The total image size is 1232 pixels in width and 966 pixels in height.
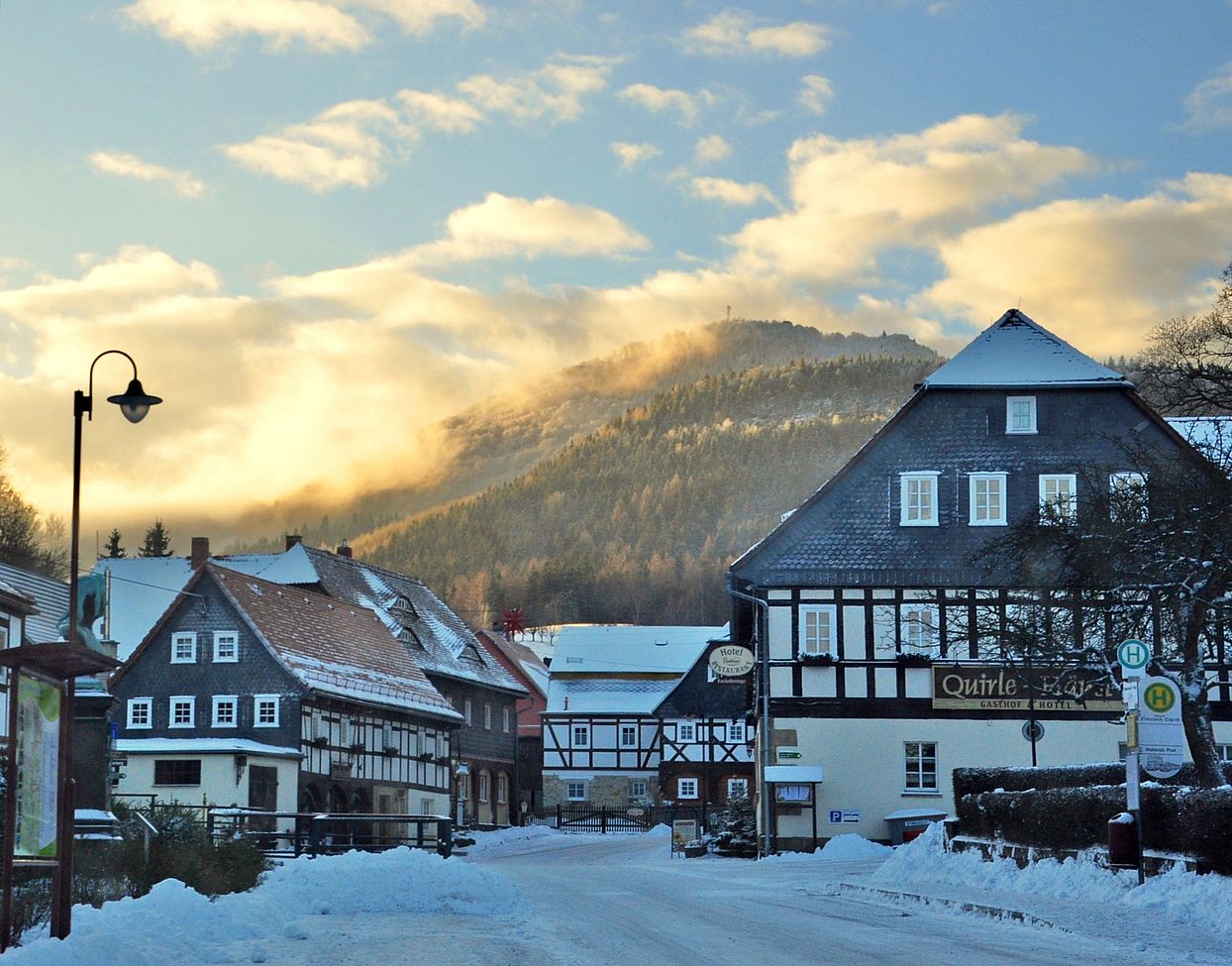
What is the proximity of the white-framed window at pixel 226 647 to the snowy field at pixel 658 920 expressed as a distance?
31710 millimetres

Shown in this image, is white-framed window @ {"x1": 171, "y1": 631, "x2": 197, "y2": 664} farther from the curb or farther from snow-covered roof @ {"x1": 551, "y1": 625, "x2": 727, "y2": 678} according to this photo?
the curb

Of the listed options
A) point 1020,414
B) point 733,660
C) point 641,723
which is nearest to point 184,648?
point 733,660

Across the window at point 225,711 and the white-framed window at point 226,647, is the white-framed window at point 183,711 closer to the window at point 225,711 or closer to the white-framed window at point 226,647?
the window at point 225,711

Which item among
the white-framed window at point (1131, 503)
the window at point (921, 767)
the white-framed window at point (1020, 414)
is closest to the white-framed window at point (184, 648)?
Answer: the window at point (921, 767)

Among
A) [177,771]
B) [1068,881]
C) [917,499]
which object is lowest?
[177,771]

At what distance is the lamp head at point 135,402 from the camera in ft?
68.5

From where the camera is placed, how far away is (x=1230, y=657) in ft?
157

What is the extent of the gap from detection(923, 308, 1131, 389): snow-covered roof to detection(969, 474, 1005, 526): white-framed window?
8.82 ft

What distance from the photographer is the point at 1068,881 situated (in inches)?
941

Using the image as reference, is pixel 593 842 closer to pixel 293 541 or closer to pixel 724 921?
pixel 293 541

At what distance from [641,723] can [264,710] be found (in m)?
36.6

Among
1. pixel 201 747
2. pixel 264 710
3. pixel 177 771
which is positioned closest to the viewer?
pixel 201 747

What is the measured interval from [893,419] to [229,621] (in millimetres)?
25456

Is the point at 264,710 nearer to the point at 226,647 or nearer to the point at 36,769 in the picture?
the point at 226,647
